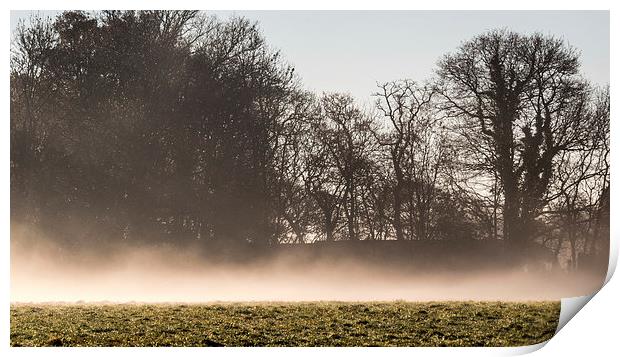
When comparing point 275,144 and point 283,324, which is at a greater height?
point 275,144

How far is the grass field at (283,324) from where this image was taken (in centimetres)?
1340

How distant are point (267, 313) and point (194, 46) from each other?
368 cm

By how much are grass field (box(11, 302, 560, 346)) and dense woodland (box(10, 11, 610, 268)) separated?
0.92 m

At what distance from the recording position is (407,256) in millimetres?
14195

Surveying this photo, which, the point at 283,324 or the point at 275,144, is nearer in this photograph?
the point at 283,324

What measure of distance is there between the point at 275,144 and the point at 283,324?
2.41 meters

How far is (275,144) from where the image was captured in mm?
14219

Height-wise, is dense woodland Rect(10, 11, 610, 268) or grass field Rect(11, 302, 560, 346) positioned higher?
dense woodland Rect(10, 11, 610, 268)

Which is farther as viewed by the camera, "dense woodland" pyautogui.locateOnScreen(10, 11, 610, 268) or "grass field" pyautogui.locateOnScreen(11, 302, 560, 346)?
"dense woodland" pyautogui.locateOnScreen(10, 11, 610, 268)

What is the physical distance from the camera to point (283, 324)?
44.2ft

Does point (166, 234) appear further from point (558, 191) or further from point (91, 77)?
point (558, 191)

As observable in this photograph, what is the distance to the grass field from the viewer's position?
13.4 m

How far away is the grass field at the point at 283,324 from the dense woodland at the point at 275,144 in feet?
3.02
